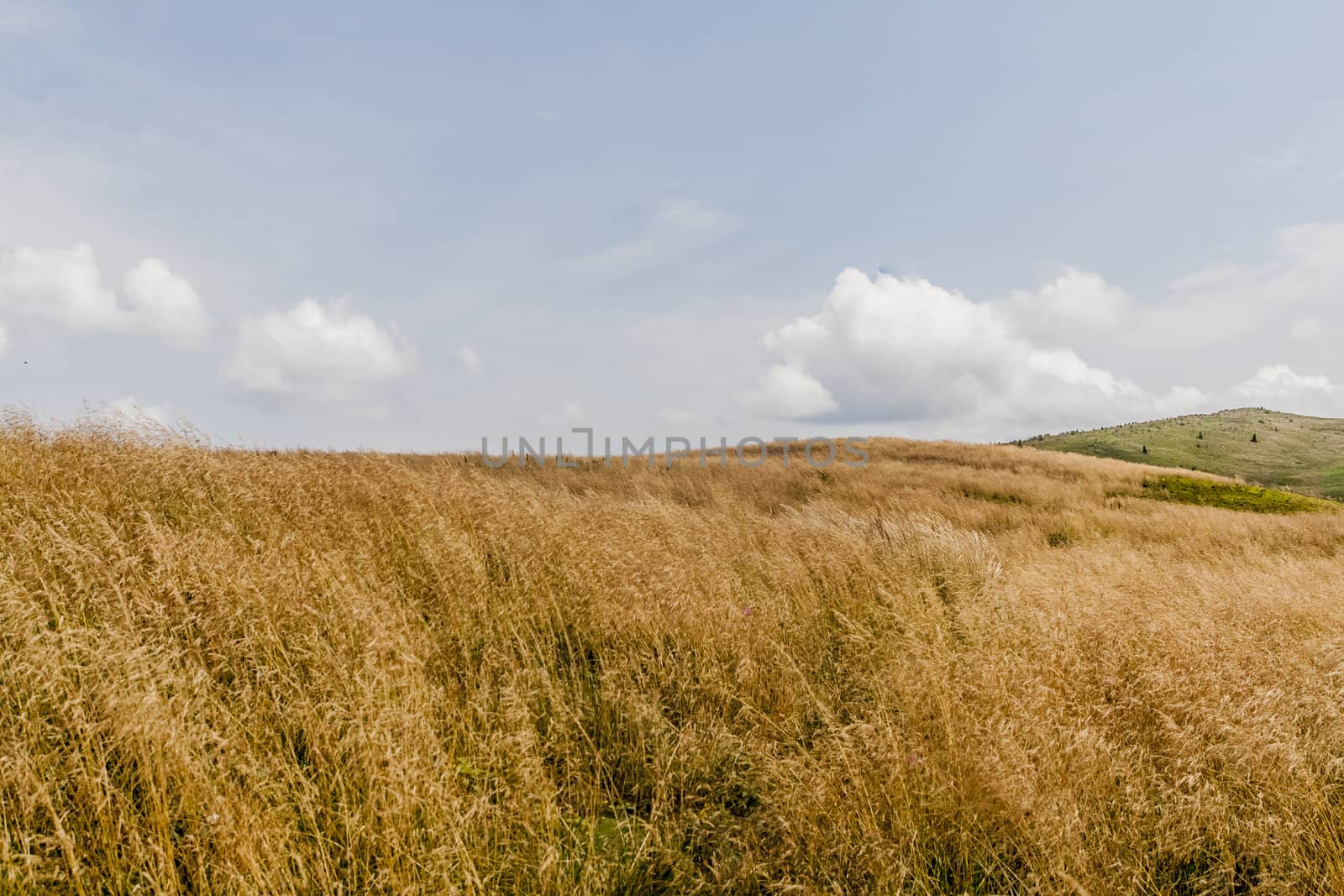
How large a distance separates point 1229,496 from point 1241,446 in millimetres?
32580

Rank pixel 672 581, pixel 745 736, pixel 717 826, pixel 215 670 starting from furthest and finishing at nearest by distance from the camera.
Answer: pixel 672 581, pixel 745 736, pixel 215 670, pixel 717 826

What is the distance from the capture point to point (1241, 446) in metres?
42.8

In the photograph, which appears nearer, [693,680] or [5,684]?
[5,684]

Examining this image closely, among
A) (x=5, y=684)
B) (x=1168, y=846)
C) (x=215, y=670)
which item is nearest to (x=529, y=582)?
(x=215, y=670)

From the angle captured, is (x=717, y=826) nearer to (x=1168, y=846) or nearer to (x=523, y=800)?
(x=523, y=800)

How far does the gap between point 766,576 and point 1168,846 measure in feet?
12.8

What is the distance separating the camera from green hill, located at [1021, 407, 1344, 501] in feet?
117

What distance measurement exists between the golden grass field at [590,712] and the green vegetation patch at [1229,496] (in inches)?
520

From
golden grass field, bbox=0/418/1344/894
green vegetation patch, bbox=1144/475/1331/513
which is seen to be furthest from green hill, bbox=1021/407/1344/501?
golden grass field, bbox=0/418/1344/894

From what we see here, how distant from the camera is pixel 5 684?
344cm

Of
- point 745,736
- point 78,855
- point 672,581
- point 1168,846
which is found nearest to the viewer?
point 78,855

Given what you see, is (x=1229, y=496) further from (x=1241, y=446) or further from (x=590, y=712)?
(x=1241, y=446)

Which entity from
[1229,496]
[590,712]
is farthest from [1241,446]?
[590,712]

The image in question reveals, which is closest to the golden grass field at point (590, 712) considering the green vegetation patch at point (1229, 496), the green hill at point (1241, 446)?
the green vegetation patch at point (1229, 496)
